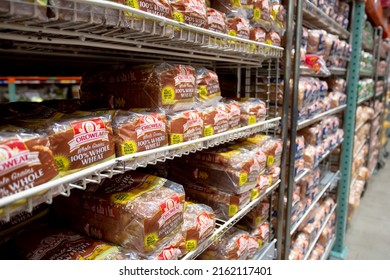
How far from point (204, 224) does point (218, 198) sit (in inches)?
8.2

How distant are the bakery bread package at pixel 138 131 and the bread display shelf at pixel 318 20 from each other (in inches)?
44.0

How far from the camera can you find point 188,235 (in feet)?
3.09

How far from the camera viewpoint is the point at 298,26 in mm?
1459

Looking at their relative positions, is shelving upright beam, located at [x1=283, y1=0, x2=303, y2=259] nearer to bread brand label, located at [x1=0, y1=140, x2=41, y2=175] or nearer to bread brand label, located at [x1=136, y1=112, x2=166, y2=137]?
bread brand label, located at [x1=136, y1=112, x2=166, y2=137]

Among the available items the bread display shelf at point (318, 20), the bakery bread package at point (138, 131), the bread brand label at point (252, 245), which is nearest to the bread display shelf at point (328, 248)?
the bread brand label at point (252, 245)

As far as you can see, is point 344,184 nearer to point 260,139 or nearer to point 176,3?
point 260,139

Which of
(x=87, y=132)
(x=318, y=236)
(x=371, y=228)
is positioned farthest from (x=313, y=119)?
(x=371, y=228)

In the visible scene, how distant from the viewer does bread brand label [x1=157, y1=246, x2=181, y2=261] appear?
2.73 feet

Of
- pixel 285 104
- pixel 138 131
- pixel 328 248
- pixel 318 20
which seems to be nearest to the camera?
pixel 138 131

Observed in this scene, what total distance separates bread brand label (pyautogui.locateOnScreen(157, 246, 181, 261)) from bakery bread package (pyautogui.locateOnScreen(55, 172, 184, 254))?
0.03 m

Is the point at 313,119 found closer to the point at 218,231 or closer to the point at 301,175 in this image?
the point at 301,175

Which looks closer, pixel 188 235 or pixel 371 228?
Answer: pixel 188 235
